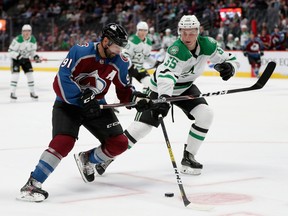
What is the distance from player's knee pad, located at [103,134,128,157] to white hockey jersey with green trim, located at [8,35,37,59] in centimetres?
687

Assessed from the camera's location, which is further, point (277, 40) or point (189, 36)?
point (277, 40)

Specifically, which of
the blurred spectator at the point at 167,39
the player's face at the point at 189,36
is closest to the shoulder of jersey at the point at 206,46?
the player's face at the point at 189,36

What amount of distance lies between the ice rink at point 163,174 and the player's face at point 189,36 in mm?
922

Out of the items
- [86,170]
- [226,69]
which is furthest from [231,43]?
[86,170]

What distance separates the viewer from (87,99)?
390cm

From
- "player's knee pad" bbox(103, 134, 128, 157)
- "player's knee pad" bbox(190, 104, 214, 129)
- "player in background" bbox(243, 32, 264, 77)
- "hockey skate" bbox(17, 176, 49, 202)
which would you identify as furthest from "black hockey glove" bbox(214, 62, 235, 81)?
"player in background" bbox(243, 32, 264, 77)

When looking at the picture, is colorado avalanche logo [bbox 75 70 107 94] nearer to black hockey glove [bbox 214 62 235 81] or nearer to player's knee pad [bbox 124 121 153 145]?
player's knee pad [bbox 124 121 153 145]

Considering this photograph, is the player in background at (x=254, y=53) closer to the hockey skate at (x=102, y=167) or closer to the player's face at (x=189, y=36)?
the player's face at (x=189, y=36)

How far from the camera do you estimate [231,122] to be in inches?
307

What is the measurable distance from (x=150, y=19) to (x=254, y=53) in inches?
181

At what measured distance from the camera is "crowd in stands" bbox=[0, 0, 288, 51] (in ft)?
52.7

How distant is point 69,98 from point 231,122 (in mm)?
4063

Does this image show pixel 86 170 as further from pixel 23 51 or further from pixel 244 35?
pixel 244 35

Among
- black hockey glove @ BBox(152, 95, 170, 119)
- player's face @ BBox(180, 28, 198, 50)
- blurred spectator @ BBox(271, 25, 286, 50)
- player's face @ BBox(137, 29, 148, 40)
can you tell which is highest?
player's face @ BBox(180, 28, 198, 50)
